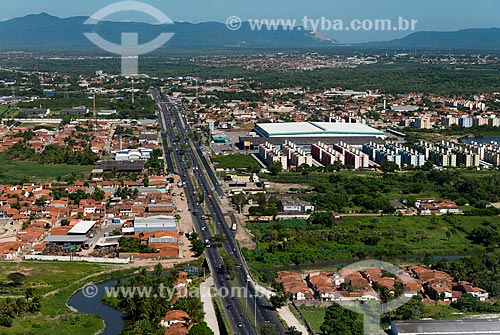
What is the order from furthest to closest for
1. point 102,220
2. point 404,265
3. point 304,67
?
point 304,67
point 102,220
point 404,265

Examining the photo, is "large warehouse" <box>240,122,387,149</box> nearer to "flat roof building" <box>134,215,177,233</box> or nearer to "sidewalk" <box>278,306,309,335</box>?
"flat roof building" <box>134,215,177,233</box>

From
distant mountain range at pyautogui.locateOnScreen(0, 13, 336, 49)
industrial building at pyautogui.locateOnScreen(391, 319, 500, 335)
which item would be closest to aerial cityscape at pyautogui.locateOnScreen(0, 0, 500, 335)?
industrial building at pyautogui.locateOnScreen(391, 319, 500, 335)

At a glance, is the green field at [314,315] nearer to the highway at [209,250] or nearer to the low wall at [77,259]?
the highway at [209,250]

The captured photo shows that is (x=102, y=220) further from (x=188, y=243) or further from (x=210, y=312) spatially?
(x=210, y=312)

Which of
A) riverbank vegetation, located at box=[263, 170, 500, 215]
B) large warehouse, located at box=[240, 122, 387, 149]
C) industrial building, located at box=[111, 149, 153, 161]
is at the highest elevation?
large warehouse, located at box=[240, 122, 387, 149]

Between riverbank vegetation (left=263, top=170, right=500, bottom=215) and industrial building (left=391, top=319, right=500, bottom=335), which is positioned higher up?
riverbank vegetation (left=263, top=170, right=500, bottom=215)

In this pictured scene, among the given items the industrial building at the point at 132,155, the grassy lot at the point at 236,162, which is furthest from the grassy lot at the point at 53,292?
the industrial building at the point at 132,155

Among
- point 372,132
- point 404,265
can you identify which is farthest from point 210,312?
point 372,132
